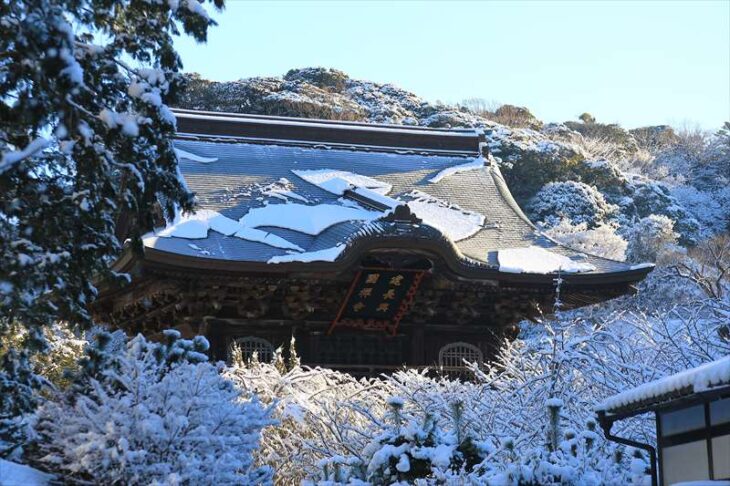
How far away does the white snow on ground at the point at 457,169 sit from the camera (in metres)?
20.1

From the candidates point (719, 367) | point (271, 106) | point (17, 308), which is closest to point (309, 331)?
point (17, 308)

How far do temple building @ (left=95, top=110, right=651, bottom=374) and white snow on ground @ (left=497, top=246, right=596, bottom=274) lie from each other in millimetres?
Answer: 34

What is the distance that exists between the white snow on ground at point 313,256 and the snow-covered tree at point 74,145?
5423 millimetres

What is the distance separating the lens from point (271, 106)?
5231 centimetres

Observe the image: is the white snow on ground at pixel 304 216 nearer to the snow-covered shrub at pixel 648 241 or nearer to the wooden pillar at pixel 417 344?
the wooden pillar at pixel 417 344

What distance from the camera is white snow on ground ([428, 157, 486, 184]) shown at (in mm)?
20086

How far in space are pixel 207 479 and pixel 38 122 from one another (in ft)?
10.3

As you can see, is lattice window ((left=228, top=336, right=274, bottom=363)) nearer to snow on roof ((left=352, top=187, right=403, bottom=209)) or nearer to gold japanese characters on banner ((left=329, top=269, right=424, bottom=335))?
gold japanese characters on banner ((left=329, top=269, right=424, bottom=335))

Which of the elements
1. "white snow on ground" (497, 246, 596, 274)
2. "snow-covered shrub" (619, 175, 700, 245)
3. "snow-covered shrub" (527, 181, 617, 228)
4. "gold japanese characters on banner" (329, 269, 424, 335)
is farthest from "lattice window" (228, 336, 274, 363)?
"snow-covered shrub" (619, 175, 700, 245)

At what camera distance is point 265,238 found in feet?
54.2

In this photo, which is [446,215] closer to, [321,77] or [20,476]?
[20,476]

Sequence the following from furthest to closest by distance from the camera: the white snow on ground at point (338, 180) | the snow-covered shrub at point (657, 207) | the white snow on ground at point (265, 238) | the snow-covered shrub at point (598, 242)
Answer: the snow-covered shrub at point (657, 207) < the snow-covered shrub at point (598, 242) < the white snow on ground at point (338, 180) < the white snow on ground at point (265, 238)

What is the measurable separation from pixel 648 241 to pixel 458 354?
74.2ft

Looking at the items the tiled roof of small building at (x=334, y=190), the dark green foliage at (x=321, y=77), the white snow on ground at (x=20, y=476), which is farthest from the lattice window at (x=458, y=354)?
the dark green foliage at (x=321, y=77)
